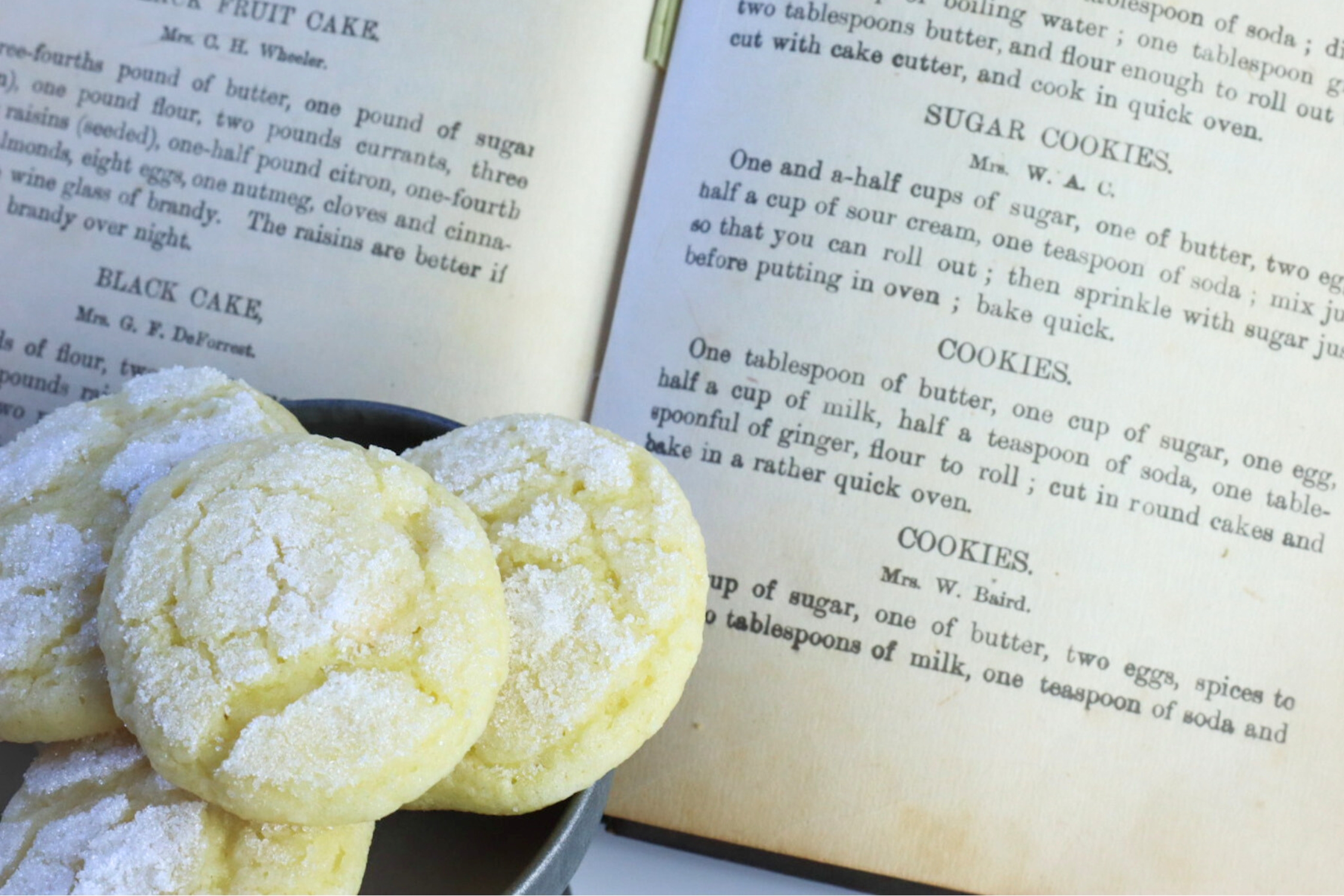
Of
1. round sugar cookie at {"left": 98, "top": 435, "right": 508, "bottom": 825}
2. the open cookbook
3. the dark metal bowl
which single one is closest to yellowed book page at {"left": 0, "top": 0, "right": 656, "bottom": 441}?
the open cookbook

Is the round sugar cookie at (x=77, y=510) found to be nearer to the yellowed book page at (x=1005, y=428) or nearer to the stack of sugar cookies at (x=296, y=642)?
the stack of sugar cookies at (x=296, y=642)

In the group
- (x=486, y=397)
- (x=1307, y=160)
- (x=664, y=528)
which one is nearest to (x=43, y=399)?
(x=486, y=397)

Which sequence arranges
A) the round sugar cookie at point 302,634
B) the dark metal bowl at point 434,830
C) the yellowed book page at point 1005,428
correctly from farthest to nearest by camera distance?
the yellowed book page at point 1005,428, the dark metal bowl at point 434,830, the round sugar cookie at point 302,634

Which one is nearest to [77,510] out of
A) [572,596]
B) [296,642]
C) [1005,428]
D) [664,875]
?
[296,642]

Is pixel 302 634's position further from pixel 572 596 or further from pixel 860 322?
pixel 860 322

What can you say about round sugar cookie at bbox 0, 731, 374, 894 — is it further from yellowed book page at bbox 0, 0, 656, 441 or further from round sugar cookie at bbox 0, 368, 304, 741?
yellowed book page at bbox 0, 0, 656, 441

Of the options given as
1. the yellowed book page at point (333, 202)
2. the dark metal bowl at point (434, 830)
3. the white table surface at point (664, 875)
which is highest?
the yellowed book page at point (333, 202)

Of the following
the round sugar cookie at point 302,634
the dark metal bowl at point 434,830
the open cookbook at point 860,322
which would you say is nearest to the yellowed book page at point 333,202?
the open cookbook at point 860,322
